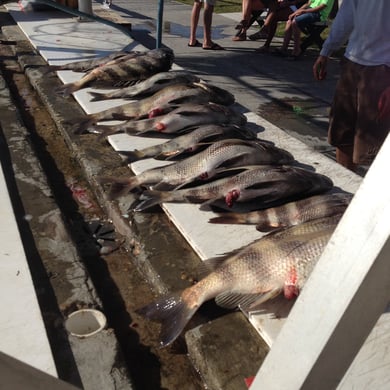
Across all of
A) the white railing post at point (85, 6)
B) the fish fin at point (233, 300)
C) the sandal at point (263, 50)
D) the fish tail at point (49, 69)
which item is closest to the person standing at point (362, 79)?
the fish fin at point (233, 300)

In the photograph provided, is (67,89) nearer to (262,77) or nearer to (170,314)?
(262,77)

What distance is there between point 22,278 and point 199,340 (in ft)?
3.72

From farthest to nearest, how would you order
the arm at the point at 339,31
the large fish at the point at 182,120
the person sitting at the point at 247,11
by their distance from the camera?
the person sitting at the point at 247,11
the large fish at the point at 182,120
the arm at the point at 339,31

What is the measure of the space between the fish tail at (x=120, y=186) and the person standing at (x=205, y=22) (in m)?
6.56

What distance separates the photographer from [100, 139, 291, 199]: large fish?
150 inches

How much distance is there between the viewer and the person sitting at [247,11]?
1105cm

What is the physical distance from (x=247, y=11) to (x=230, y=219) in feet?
28.9

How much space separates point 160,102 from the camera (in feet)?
16.8

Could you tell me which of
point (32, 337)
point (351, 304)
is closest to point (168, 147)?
point (32, 337)

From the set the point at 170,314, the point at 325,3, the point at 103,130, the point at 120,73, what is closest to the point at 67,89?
the point at 120,73

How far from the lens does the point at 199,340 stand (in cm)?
262

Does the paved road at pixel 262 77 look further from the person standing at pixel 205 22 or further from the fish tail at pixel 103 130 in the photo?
the fish tail at pixel 103 130

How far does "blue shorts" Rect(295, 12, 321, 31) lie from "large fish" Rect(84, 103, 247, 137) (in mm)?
6085

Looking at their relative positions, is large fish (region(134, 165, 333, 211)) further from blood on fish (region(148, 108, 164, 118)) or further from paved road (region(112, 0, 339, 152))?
paved road (region(112, 0, 339, 152))
